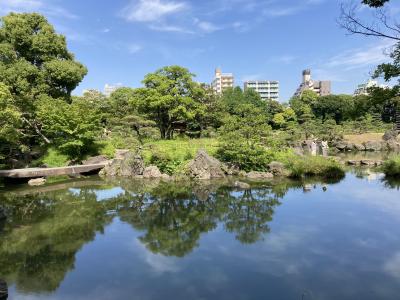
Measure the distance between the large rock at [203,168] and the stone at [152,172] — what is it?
1.66m

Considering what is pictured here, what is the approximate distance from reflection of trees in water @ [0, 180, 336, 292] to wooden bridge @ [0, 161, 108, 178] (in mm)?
2785

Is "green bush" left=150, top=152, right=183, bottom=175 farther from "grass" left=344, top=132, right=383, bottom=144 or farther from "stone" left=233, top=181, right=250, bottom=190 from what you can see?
"grass" left=344, top=132, right=383, bottom=144

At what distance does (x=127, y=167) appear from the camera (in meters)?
18.5

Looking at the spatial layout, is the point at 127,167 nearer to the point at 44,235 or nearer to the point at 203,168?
the point at 203,168

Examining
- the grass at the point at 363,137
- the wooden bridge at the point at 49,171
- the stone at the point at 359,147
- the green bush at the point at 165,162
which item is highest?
the grass at the point at 363,137

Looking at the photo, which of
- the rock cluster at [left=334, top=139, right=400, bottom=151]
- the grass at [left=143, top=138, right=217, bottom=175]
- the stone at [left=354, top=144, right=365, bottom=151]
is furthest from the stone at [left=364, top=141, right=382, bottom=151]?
the grass at [left=143, top=138, right=217, bottom=175]

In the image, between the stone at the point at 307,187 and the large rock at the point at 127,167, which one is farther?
the large rock at the point at 127,167

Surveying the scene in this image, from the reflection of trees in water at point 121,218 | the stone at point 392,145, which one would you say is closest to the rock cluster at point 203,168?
the reflection of trees in water at point 121,218

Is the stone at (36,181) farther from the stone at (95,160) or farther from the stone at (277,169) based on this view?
the stone at (277,169)

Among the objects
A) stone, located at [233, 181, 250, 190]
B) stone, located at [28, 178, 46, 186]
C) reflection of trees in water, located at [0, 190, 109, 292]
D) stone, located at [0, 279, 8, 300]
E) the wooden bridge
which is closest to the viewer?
stone, located at [0, 279, 8, 300]

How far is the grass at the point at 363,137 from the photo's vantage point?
35.6 metres

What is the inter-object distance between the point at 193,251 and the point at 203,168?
976cm

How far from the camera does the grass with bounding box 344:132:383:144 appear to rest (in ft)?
117

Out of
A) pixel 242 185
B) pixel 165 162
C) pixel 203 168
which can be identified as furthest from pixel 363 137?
pixel 242 185
